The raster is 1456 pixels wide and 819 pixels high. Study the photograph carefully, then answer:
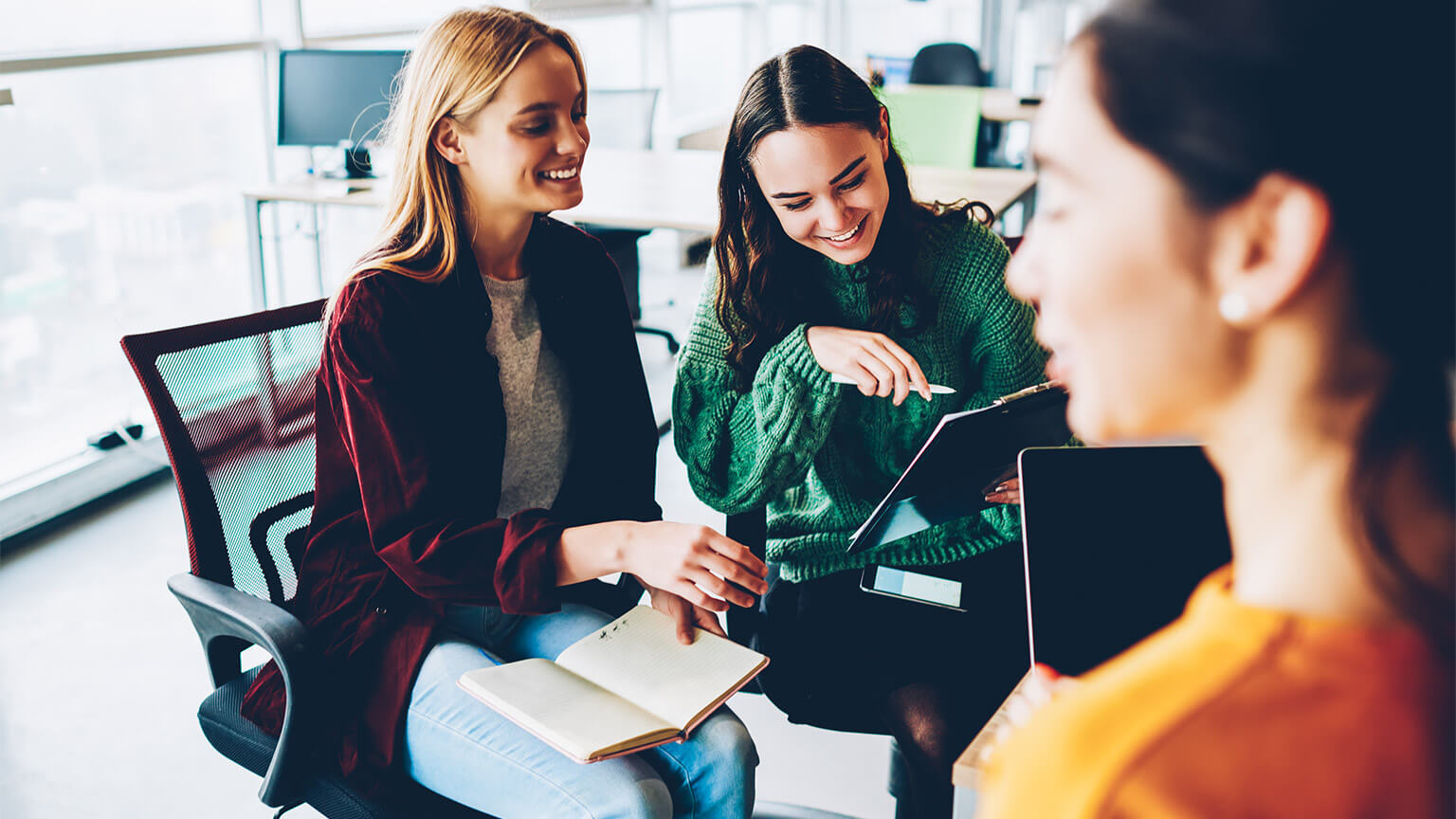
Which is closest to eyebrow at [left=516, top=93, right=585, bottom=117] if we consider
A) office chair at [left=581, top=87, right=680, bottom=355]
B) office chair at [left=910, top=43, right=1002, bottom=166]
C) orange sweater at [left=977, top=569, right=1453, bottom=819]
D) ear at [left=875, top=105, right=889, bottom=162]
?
ear at [left=875, top=105, right=889, bottom=162]

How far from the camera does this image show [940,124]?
3842 mm

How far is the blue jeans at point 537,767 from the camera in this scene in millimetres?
1141

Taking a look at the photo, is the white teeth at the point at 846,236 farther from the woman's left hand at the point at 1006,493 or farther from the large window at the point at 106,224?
the large window at the point at 106,224

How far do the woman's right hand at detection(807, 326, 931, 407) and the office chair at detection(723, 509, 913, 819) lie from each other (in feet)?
0.87

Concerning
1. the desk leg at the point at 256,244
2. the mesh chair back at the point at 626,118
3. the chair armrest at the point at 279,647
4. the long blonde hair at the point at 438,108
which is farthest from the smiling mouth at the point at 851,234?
the mesh chair back at the point at 626,118

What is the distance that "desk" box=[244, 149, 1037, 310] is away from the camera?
9.75 feet

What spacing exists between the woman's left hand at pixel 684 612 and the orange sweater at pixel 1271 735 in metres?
0.93

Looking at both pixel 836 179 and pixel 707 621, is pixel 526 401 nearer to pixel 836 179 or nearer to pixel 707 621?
pixel 707 621

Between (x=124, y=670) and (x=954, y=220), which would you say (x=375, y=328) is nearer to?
(x=954, y=220)

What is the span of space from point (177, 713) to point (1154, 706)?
7.10 feet

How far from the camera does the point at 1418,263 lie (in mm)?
372

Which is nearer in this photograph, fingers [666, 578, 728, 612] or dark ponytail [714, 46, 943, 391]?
fingers [666, 578, 728, 612]

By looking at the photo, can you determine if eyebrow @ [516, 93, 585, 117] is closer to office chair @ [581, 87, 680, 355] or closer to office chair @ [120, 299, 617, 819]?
office chair @ [120, 299, 617, 819]

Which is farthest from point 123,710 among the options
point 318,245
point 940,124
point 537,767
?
point 940,124
